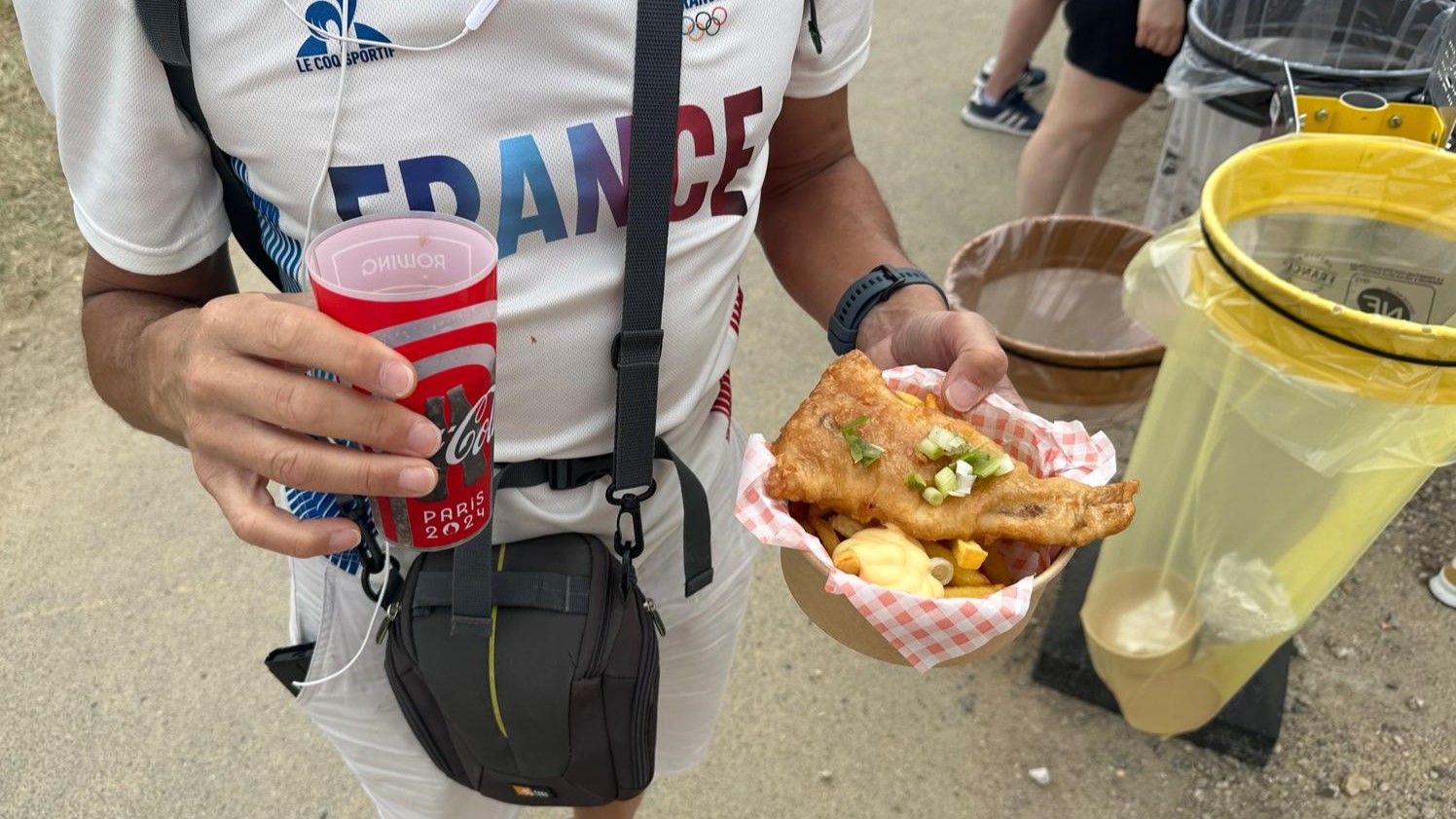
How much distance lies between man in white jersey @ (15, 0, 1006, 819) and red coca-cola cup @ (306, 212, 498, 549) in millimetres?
35

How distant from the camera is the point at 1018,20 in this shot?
3.92 m

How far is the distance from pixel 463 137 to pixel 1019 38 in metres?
3.51

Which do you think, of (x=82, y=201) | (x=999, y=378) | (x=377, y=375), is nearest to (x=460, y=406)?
(x=377, y=375)

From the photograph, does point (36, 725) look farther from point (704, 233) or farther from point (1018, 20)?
point (1018, 20)

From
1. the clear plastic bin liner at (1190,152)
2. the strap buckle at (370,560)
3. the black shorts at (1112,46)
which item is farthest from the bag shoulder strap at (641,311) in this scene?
the black shorts at (1112,46)

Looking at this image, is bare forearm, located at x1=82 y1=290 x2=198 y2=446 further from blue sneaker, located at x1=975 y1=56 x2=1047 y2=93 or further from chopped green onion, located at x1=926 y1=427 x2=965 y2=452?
blue sneaker, located at x1=975 y1=56 x2=1047 y2=93

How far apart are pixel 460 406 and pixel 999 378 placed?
0.68 m

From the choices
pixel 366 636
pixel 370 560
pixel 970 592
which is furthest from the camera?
pixel 366 636

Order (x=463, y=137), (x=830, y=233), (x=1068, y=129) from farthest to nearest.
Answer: (x=1068, y=129)
(x=830, y=233)
(x=463, y=137)

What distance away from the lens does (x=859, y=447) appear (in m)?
1.18

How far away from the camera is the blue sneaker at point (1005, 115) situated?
4.34 meters

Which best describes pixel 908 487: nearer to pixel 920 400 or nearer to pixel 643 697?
pixel 920 400

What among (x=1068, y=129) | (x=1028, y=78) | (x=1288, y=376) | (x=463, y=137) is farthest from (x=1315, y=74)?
(x=1028, y=78)

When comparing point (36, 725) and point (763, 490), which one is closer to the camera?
point (763, 490)
